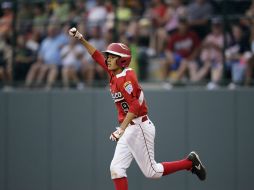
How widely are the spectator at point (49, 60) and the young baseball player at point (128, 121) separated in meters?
2.73

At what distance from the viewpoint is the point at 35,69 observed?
12.7m

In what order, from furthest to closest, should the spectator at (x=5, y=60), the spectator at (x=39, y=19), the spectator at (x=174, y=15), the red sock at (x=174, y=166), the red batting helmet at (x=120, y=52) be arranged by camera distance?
the spectator at (x=5, y=60) → the spectator at (x=39, y=19) → the spectator at (x=174, y=15) → the red sock at (x=174, y=166) → the red batting helmet at (x=120, y=52)

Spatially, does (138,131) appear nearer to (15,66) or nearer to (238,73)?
(238,73)

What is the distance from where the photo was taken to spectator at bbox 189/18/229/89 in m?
11.7

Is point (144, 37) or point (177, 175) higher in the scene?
point (144, 37)

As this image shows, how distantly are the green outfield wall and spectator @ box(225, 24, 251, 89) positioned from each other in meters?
0.25

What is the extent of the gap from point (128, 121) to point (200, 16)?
3.26 m

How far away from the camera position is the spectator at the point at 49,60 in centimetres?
1261

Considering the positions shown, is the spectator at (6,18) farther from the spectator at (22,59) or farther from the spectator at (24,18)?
the spectator at (22,59)

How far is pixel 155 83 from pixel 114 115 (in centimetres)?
89

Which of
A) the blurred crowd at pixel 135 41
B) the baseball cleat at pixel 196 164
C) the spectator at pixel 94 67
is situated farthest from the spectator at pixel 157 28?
the baseball cleat at pixel 196 164

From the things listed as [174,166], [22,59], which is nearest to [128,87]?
[174,166]

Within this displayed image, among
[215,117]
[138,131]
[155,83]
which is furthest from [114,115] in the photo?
[138,131]

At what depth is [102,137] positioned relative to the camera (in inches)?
480
